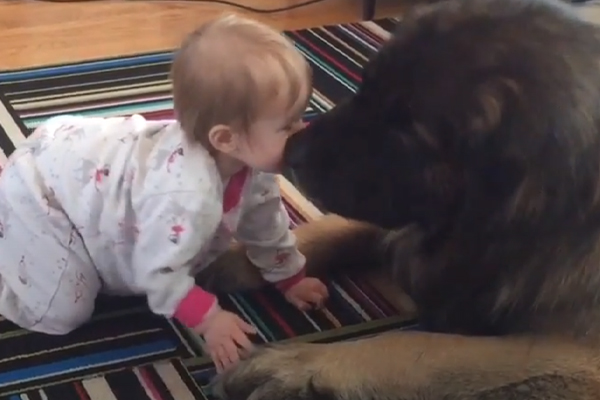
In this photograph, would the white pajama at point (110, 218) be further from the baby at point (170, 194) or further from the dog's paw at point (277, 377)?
the dog's paw at point (277, 377)

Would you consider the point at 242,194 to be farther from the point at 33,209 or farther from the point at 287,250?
the point at 33,209

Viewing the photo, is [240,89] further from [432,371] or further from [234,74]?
[432,371]

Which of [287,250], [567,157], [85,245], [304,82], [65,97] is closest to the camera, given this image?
[567,157]

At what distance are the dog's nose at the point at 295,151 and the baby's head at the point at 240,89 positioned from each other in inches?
0.6

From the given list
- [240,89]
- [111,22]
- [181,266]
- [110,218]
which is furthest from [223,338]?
[111,22]

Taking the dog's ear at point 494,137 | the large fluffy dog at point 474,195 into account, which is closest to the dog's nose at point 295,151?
the large fluffy dog at point 474,195

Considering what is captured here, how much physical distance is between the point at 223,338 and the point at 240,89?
0.33 m

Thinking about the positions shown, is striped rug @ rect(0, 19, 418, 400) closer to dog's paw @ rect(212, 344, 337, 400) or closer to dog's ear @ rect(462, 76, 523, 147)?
dog's paw @ rect(212, 344, 337, 400)

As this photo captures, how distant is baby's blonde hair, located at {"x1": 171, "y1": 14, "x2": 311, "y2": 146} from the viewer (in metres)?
1.23

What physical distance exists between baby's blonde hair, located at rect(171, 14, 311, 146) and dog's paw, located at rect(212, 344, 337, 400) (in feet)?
0.97

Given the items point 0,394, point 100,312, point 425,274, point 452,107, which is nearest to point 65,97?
point 100,312

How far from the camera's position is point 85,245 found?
1.38 m

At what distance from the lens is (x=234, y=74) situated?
1229 mm

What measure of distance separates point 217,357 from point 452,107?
473 millimetres
